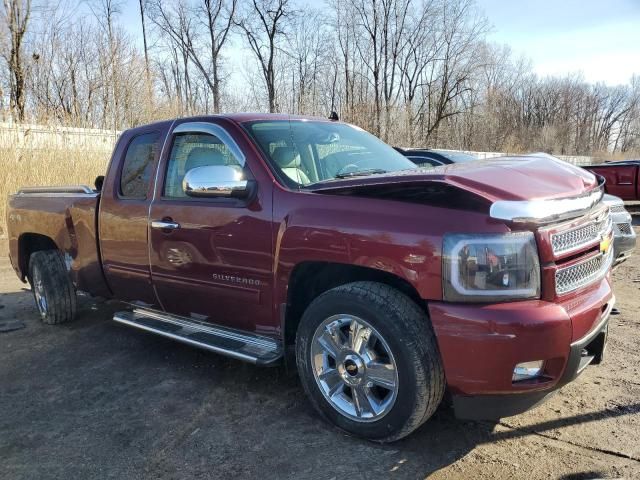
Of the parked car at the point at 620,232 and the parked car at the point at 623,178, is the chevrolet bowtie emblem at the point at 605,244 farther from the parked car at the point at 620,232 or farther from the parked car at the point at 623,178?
the parked car at the point at 623,178

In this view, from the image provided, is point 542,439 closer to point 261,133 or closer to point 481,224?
point 481,224

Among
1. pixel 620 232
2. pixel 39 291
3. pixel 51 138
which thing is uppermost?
pixel 51 138

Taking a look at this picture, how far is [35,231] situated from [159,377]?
242 cm

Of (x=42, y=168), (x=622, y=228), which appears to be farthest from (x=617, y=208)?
(x=42, y=168)

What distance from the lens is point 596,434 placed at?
3.01 m

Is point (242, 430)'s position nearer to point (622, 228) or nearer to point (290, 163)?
point (290, 163)

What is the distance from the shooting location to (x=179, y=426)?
3273mm

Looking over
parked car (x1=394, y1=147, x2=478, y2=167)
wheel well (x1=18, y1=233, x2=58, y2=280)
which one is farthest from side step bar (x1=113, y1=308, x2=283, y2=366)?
parked car (x1=394, y1=147, x2=478, y2=167)

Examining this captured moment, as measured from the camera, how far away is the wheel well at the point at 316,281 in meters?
2.98

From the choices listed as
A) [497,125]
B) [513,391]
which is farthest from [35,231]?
[497,125]

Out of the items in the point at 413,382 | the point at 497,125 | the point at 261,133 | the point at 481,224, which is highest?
the point at 497,125

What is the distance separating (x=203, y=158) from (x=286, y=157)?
2.31ft

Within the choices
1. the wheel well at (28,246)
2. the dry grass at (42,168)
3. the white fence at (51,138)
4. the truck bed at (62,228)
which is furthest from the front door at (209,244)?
the white fence at (51,138)

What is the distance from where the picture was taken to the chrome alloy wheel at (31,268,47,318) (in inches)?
215
